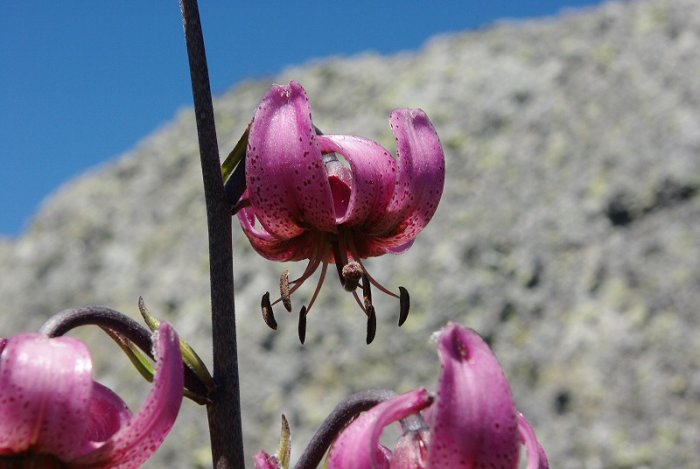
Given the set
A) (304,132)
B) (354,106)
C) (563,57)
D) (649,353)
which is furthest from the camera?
(354,106)

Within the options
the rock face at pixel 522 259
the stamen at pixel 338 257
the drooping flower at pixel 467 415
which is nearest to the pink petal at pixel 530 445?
the drooping flower at pixel 467 415

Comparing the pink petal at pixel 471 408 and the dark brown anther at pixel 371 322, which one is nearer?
the pink petal at pixel 471 408

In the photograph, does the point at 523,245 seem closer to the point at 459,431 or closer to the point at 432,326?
the point at 432,326

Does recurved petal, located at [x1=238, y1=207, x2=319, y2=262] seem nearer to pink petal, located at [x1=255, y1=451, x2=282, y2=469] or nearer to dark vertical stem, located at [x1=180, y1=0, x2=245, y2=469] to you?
dark vertical stem, located at [x1=180, y1=0, x2=245, y2=469]

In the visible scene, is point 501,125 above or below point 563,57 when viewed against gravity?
below

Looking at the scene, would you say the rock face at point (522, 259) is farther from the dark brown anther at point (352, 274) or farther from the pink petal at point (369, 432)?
the pink petal at point (369, 432)

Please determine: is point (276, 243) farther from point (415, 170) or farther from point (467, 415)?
point (467, 415)

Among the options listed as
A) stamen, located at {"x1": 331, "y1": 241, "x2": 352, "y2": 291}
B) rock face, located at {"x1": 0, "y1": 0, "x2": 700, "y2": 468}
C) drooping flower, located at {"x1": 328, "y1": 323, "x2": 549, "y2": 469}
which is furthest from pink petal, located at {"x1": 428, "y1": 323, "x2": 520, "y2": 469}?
rock face, located at {"x1": 0, "y1": 0, "x2": 700, "y2": 468}

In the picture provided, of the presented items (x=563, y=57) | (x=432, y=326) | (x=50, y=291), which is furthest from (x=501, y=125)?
(x=50, y=291)
